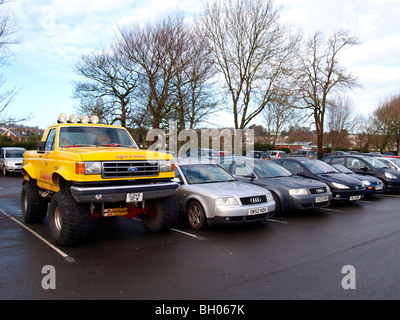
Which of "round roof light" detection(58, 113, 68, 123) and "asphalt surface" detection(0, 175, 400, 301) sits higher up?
"round roof light" detection(58, 113, 68, 123)

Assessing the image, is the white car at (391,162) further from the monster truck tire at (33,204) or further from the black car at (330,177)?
the monster truck tire at (33,204)

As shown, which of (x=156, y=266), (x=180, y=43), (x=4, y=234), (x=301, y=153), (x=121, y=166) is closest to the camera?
(x=156, y=266)

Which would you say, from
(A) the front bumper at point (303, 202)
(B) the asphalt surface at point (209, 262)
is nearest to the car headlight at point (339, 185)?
(A) the front bumper at point (303, 202)

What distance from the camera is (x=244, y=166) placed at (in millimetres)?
10047

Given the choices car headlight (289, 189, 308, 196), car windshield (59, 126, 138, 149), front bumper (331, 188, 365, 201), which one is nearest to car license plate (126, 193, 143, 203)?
car windshield (59, 126, 138, 149)

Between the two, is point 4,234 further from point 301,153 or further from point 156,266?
point 301,153

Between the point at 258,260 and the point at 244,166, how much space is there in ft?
16.7

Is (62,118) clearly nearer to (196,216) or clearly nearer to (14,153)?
(196,216)

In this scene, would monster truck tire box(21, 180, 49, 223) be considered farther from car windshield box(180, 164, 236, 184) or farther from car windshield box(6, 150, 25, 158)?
car windshield box(6, 150, 25, 158)

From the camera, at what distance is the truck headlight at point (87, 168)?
5297 mm

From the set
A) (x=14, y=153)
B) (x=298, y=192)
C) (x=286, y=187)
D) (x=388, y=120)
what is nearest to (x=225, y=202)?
(x=286, y=187)

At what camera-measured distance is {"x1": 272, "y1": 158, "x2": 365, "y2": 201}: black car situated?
10133 mm

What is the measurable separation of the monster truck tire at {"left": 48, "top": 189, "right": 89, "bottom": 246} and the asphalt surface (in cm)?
23
